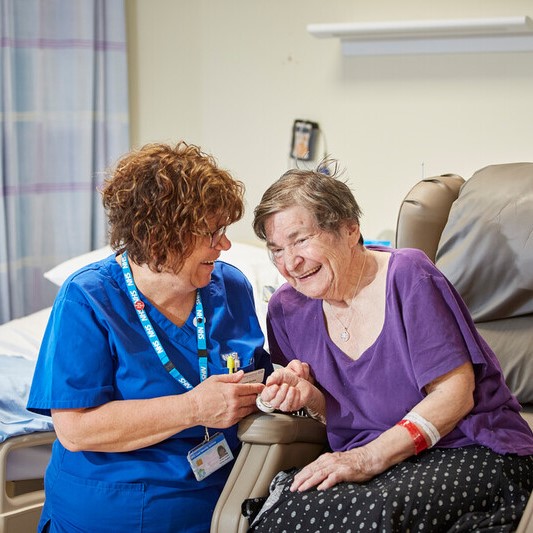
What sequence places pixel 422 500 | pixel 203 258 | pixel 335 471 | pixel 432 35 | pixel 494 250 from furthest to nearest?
1. pixel 432 35
2. pixel 494 250
3. pixel 203 258
4. pixel 335 471
5. pixel 422 500

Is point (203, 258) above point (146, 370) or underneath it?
above

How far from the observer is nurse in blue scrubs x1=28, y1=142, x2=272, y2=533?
1.82 meters

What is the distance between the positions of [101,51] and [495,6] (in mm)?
1699

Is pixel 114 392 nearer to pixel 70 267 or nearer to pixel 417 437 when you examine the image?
pixel 417 437

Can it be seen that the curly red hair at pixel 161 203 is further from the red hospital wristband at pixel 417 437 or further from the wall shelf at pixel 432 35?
the wall shelf at pixel 432 35

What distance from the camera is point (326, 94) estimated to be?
354 centimetres

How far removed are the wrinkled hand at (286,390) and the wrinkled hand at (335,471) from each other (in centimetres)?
15

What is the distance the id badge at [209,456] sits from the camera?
1.93 metres

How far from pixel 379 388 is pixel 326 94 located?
1.88 m

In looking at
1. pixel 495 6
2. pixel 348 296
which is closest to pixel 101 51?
pixel 495 6

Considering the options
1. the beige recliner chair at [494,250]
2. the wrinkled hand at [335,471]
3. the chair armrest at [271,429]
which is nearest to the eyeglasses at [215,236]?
the chair armrest at [271,429]

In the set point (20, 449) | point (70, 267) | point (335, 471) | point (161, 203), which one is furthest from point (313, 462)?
point (70, 267)

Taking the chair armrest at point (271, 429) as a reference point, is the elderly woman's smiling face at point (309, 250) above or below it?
above

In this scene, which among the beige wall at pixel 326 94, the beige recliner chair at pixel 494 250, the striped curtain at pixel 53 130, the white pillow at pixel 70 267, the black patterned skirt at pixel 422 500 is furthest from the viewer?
the striped curtain at pixel 53 130
